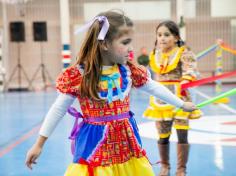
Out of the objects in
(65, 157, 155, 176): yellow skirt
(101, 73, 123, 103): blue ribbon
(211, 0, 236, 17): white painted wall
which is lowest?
(65, 157, 155, 176): yellow skirt

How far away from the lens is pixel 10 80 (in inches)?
549

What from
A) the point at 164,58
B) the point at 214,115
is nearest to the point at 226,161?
the point at 164,58

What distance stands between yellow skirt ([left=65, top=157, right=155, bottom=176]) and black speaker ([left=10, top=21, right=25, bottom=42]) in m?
11.6

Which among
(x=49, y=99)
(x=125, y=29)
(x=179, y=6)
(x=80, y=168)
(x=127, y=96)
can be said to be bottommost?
(x=49, y=99)

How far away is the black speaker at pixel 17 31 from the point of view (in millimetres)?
13266

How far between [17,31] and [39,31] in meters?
0.67

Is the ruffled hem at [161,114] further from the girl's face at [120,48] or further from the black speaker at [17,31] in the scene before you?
the black speaker at [17,31]

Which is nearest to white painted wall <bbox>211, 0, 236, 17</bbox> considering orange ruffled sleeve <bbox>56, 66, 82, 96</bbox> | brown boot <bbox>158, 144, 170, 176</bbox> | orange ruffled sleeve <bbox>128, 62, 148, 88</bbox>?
brown boot <bbox>158, 144, 170, 176</bbox>

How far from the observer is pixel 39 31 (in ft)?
43.5

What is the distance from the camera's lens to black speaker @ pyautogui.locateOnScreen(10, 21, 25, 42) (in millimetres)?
13266

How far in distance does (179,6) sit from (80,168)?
1148cm

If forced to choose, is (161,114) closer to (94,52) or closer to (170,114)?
(170,114)

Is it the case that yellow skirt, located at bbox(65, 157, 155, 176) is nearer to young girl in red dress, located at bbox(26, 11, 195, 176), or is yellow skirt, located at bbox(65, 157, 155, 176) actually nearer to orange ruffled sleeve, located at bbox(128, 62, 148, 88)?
young girl in red dress, located at bbox(26, 11, 195, 176)

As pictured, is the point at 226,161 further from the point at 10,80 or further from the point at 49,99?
the point at 10,80
